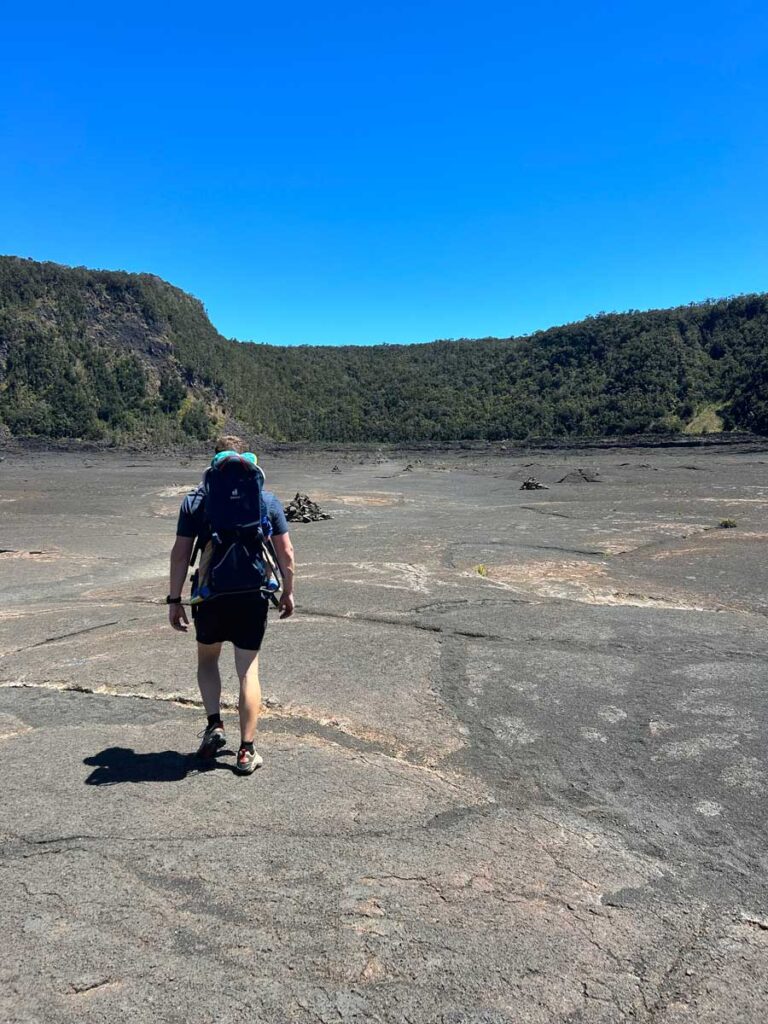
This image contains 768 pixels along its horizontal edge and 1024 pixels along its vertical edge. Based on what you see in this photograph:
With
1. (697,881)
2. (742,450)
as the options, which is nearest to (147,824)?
(697,881)

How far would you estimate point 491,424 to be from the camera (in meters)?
72.6

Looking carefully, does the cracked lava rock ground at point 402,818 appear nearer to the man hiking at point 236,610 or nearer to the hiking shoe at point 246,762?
the hiking shoe at point 246,762

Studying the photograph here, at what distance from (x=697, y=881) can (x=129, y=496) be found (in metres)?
26.9

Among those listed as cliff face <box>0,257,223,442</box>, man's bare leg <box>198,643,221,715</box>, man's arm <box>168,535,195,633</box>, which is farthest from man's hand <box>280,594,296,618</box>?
cliff face <box>0,257,223,442</box>

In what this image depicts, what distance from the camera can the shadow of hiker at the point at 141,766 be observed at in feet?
11.4

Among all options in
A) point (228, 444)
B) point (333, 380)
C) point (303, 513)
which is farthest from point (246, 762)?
point (333, 380)

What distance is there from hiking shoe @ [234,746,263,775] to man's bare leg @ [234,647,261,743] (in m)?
Answer: 0.06

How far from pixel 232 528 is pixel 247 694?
3.10 feet

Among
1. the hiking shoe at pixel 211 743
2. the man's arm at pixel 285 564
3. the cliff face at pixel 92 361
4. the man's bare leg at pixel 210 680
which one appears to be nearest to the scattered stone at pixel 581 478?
the man's arm at pixel 285 564

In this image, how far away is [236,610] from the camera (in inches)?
139

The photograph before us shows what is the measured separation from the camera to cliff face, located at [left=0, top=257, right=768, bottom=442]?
63906mm

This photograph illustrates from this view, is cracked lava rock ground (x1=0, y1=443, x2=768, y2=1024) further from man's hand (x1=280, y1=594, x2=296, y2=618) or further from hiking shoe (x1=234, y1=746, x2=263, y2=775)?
man's hand (x1=280, y1=594, x2=296, y2=618)

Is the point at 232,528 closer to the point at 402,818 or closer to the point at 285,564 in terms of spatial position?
the point at 285,564

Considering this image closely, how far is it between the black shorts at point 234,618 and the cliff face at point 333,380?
55.3 m
